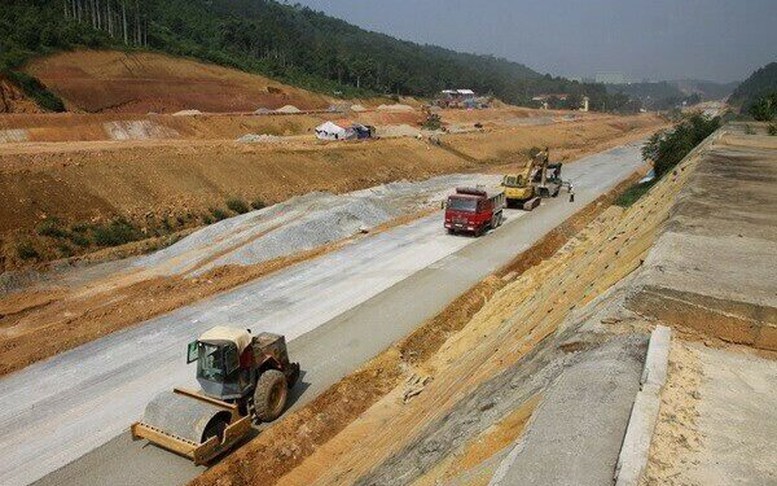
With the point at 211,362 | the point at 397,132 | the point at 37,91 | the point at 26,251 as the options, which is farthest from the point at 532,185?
the point at 37,91

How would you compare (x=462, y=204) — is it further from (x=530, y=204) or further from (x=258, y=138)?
(x=258, y=138)

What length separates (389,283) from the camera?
2139 cm

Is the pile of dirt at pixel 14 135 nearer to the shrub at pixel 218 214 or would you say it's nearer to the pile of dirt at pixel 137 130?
the pile of dirt at pixel 137 130

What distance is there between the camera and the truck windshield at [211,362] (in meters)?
11.4

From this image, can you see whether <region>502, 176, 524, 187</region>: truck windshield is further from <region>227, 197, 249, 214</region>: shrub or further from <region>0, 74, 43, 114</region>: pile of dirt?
<region>0, 74, 43, 114</region>: pile of dirt

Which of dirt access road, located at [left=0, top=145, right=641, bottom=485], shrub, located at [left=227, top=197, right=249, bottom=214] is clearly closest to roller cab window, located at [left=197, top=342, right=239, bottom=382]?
dirt access road, located at [left=0, top=145, right=641, bottom=485]

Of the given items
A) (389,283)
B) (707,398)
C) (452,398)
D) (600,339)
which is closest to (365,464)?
(452,398)

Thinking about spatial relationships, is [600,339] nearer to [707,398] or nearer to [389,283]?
[707,398]

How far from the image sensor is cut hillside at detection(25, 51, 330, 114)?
187ft

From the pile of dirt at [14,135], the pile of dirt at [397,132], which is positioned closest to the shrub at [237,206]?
the pile of dirt at [14,135]

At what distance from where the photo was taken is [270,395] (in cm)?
1266

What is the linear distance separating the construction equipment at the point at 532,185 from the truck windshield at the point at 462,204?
719 cm

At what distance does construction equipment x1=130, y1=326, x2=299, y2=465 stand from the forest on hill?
46.9 m

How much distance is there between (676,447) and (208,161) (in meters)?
35.1
